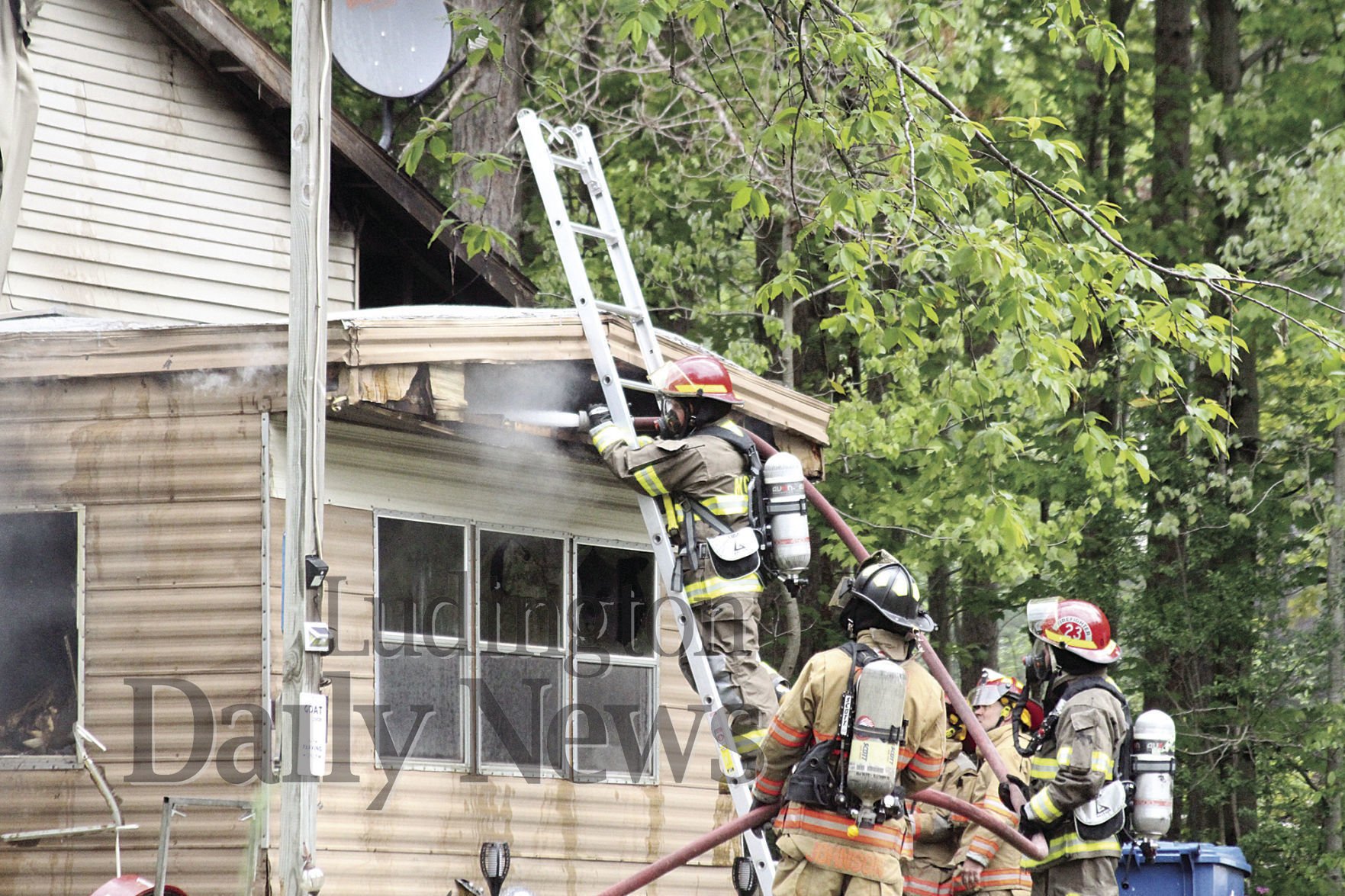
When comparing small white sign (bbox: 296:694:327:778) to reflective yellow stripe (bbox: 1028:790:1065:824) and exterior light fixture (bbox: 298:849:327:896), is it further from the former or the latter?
reflective yellow stripe (bbox: 1028:790:1065:824)

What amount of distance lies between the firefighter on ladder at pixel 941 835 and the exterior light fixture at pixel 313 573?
12.3 ft

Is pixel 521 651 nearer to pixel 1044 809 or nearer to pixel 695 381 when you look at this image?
pixel 695 381

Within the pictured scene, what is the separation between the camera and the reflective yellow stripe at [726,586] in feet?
23.6

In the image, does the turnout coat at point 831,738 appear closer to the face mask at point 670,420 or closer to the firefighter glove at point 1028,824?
the firefighter glove at point 1028,824

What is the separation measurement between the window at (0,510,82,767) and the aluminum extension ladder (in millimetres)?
2582

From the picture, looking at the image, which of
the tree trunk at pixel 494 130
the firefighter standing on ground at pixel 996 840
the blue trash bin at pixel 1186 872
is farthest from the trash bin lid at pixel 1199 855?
the tree trunk at pixel 494 130

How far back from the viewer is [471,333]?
7387 millimetres

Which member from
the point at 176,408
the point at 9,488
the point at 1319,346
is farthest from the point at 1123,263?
the point at 9,488

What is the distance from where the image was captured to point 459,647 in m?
8.02

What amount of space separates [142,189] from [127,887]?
17.5 feet

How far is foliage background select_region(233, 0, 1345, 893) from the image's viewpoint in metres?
13.5

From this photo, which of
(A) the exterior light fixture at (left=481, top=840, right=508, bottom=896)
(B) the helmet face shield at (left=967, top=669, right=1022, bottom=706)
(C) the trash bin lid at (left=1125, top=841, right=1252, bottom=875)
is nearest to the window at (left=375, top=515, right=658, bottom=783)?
(A) the exterior light fixture at (left=481, top=840, right=508, bottom=896)

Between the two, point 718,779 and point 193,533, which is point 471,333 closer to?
point 193,533

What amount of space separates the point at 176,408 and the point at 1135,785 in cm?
472
